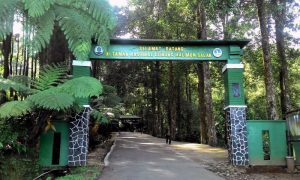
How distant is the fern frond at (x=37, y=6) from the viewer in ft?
11.7

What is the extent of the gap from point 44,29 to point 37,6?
383 mm

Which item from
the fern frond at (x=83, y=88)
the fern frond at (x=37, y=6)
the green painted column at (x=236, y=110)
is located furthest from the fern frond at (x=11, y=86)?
the fern frond at (x=37, y=6)

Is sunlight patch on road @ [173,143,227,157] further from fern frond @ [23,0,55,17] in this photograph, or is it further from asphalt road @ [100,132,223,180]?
fern frond @ [23,0,55,17]

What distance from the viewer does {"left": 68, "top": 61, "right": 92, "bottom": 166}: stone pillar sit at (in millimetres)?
12852

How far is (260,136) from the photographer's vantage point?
44.8 ft

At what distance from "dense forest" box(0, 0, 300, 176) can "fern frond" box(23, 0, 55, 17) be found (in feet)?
0.03

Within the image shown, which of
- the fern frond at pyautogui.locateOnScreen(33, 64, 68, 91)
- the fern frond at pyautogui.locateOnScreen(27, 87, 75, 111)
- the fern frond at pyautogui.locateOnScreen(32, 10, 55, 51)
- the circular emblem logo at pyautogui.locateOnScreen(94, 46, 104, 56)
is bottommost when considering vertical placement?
the fern frond at pyautogui.locateOnScreen(27, 87, 75, 111)

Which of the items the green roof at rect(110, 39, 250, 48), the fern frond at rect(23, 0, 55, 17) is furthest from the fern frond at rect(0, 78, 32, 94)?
the fern frond at rect(23, 0, 55, 17)

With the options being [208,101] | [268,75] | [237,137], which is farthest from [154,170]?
[208,101]

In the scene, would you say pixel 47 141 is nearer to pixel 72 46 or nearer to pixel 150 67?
pixel 72 46

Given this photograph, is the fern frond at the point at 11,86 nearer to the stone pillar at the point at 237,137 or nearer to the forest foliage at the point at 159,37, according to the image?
the forest foliage at the point at 159,37

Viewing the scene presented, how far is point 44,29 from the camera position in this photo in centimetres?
393

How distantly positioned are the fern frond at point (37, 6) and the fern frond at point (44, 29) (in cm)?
24

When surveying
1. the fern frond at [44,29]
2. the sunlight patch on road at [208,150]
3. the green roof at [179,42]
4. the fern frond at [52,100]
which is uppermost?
the green roof at [179,42]
